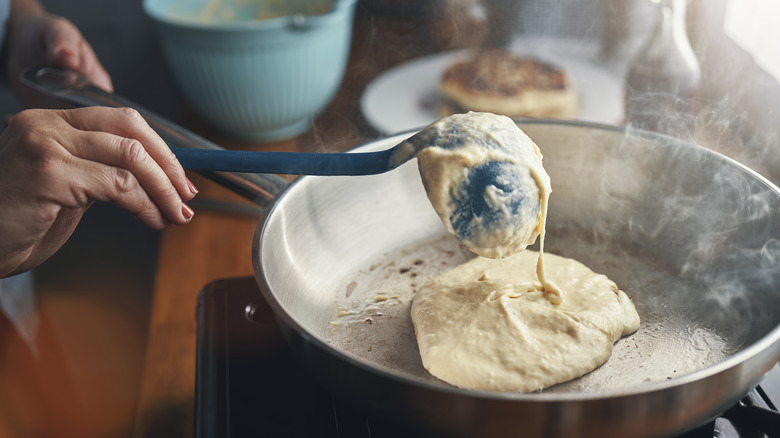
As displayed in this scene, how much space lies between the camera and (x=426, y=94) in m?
1.81

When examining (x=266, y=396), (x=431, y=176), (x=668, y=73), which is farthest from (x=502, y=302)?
(x=668, y=73)

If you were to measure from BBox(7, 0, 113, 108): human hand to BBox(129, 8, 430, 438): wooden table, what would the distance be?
35cm

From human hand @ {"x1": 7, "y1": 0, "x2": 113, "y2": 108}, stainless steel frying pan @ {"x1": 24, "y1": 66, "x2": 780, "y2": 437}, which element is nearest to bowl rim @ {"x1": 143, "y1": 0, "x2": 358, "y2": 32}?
human hand @ {"x1": 7, "y1": 0, "x2": 113, "y2": 108}

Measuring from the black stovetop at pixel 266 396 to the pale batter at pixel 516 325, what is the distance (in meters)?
0.15

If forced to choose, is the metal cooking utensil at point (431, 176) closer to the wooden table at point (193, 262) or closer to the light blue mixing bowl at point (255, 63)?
the wooden table at point (193, 262)

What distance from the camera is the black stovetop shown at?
2.43 ft

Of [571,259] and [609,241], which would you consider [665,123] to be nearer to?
[609,241]

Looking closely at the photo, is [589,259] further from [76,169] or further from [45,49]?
[45,49]

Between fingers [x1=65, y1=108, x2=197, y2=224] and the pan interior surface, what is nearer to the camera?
fingers [x1=65, y1=108, x2=197, y2=224]

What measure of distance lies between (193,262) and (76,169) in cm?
56

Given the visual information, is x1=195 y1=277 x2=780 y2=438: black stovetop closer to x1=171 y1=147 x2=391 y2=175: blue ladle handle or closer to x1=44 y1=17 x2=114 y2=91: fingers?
x1=171 y1=147 x2=391 y2=175: blue ladle handle

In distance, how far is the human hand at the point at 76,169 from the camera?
0.74 m

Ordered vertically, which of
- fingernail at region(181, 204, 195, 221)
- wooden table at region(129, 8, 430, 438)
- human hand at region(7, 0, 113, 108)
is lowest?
wooden table at region(129, 8, 430, 438)

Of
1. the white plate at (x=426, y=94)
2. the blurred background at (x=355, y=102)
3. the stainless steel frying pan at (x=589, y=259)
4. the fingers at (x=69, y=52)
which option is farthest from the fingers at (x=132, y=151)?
the white plate at (x=426, y=94)
